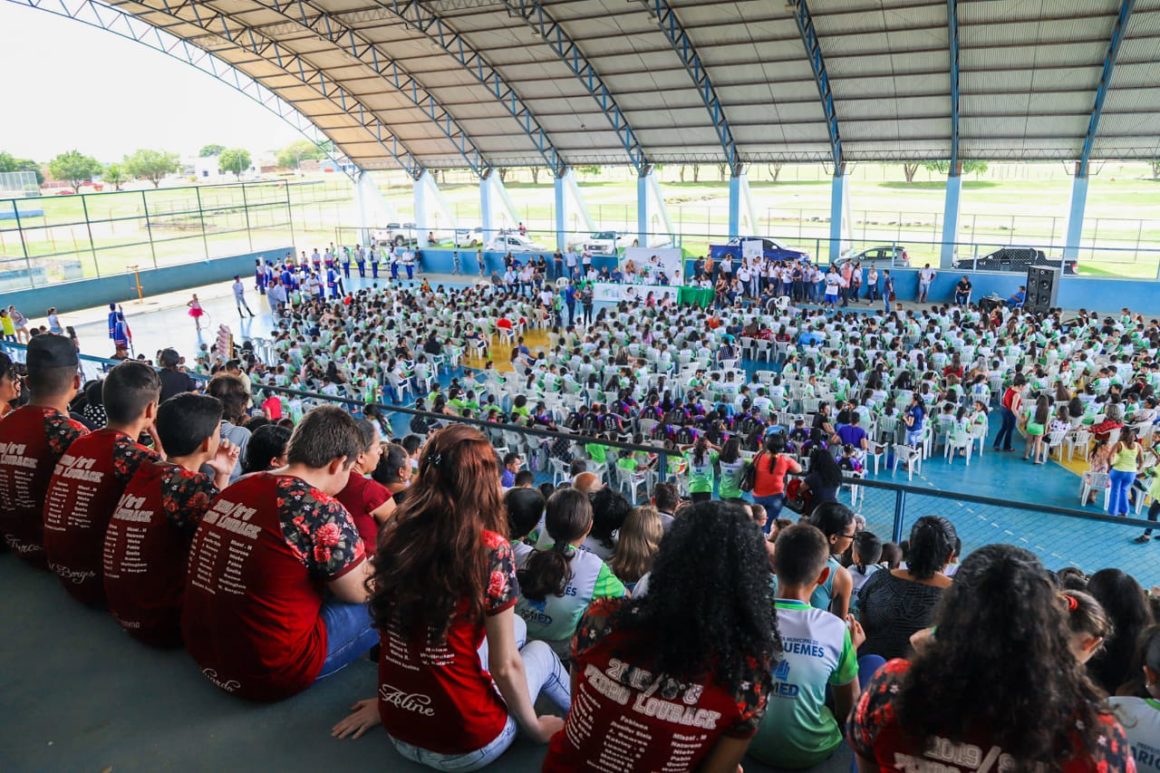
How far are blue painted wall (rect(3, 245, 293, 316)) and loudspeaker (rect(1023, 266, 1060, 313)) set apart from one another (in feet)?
97.3

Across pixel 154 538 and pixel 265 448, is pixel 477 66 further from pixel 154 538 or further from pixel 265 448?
pixel 154 538

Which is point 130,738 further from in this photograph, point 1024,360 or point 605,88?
point 605,88

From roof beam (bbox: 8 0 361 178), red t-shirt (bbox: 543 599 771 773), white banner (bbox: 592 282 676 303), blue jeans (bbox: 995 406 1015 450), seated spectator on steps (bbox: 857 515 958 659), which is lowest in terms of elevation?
blue jeans (bbox: 995 406 1015 450)

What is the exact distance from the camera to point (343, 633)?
2.87m

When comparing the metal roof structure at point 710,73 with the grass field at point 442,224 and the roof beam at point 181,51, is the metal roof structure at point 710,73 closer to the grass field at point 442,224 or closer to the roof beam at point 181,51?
the roof beam at point 181,51

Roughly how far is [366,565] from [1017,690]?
77.0 inches

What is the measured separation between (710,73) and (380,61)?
13030 mm

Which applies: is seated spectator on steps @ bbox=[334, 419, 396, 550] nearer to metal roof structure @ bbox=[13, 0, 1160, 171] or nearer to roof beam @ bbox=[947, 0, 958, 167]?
roof beam @ bbox=[947, 0, 958, 167]

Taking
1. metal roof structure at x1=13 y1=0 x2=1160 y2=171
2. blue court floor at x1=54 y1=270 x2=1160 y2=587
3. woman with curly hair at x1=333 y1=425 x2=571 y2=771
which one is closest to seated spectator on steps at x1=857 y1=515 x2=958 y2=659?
woman with curly hair at x1=333 y1=425 x2=571 y2=771

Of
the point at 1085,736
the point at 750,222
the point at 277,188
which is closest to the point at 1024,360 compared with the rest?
the point at 1085,736

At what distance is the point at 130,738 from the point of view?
8.70ft

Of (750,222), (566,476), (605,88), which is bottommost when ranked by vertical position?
(566,476)

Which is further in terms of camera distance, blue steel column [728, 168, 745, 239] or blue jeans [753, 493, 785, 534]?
blue steel column [728, 168, 745, 239]

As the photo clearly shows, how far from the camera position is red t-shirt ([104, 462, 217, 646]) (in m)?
2.85
